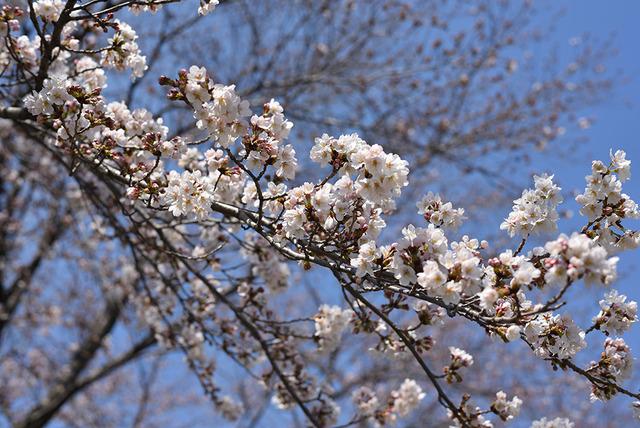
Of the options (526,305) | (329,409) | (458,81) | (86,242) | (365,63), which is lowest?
(526,305)

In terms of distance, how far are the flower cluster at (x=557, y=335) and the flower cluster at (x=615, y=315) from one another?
121mm

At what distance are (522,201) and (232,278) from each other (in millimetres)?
1983

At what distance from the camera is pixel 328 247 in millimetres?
2711

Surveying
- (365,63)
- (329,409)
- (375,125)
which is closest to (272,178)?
(329,409)

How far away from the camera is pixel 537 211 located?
8.66 feet

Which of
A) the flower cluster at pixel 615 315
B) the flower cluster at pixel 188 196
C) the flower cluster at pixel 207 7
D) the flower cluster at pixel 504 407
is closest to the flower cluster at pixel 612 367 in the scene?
the flower cluster at pixel 615 315

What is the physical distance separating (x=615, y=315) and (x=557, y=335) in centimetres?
29

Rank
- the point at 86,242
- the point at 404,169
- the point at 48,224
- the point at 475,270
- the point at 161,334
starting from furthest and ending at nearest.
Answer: the point at 48,224 < the point at 86,242 < the point at 161,334 < the point at 404,169 < the point at 475,270

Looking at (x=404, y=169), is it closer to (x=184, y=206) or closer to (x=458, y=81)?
(x=184, y=206)

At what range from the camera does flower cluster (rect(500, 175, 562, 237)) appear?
2.64 metres

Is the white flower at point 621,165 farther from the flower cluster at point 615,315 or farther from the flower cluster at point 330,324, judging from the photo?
the flower cluster at point 330,324

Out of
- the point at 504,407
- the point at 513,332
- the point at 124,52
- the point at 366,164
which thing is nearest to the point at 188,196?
the point at 366,164

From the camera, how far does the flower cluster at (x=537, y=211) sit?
264 centimetres

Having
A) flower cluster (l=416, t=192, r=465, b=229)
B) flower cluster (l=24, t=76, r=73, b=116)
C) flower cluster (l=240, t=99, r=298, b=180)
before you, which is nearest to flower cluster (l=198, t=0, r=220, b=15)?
flower cluster (l=240, t=99, r=298, b=180)
